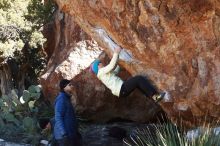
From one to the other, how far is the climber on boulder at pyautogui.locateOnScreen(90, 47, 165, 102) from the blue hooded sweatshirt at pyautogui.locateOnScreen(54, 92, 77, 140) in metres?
0.95

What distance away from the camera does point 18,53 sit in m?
20.7

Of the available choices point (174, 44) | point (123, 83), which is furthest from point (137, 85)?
point (174, 44)

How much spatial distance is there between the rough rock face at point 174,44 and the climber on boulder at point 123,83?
1.25 ft

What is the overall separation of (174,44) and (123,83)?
1299mm

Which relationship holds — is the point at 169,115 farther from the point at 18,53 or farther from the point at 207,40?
the point at 18,53

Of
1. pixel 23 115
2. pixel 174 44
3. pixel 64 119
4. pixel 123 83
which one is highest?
pixel 174 44

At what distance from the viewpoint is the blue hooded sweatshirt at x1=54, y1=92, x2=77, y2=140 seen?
10.5 m

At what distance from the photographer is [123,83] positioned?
10320 mm

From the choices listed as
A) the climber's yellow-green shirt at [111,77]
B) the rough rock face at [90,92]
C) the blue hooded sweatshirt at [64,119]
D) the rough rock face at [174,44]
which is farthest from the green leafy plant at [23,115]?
the rough rock face at [174,44]

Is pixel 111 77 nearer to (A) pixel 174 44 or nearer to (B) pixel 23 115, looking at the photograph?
(A) pixel 174 44

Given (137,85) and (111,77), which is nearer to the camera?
(137,85)

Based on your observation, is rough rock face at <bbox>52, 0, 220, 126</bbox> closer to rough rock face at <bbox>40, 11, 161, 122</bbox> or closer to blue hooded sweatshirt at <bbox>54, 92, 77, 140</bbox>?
blue hooded sweatshirt at <bbox>54, 92, 77, 140</bbox>

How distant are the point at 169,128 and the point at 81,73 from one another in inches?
175

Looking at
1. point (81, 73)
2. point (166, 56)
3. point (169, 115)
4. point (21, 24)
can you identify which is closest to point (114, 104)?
point (81, 73)
